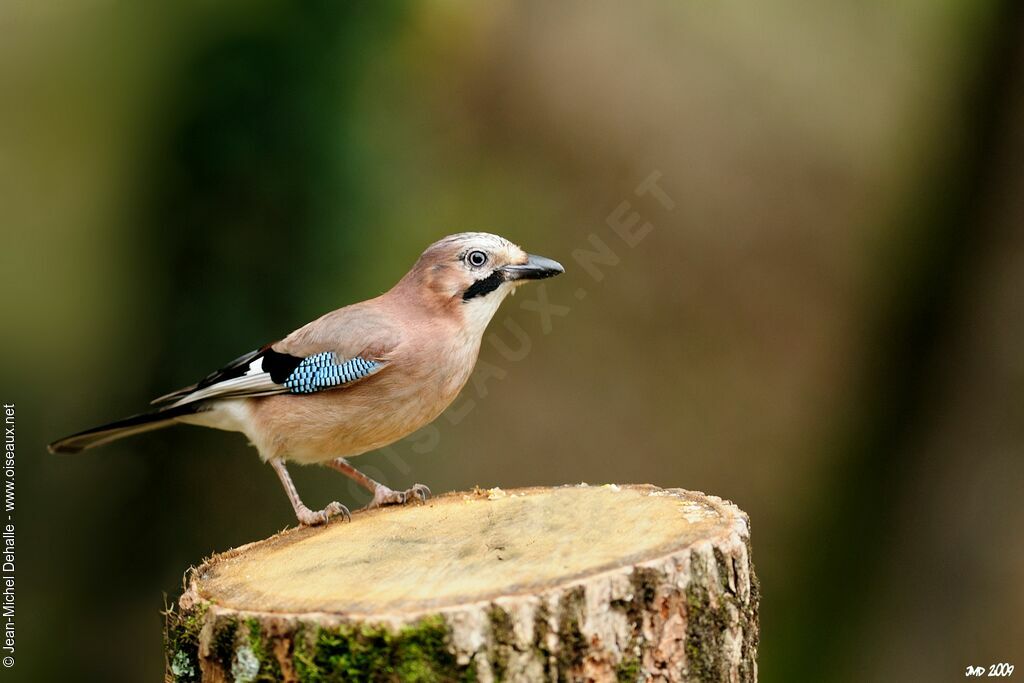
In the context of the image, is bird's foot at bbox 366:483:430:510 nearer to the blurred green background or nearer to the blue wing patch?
the blue wing patch

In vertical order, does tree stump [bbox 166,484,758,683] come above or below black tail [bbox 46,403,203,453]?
Result: below

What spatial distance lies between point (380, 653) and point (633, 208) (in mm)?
8966

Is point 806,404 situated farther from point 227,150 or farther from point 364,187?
point 227,150

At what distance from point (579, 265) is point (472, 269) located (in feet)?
19.0

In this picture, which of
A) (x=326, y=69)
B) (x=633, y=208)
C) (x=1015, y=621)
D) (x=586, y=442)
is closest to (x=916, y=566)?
(x=1015, y=621)

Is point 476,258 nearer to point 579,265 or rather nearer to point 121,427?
point 121,427

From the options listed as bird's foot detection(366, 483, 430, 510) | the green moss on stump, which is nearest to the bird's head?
bird's foot detection(366, 483, 430, 510)

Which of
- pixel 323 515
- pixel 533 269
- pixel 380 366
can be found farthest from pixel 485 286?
pixel 323 515

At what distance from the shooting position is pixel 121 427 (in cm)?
611

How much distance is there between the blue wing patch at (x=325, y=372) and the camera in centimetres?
562

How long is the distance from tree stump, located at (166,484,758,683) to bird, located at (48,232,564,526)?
106 cm

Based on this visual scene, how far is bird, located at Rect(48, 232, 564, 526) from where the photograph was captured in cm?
565

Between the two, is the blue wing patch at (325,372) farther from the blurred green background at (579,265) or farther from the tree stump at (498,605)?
the blurred green background at (579,265)

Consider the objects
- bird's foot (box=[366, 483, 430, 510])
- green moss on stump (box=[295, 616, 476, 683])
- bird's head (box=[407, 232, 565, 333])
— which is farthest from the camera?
bird's head (box=[407, 232, 565, 333])
